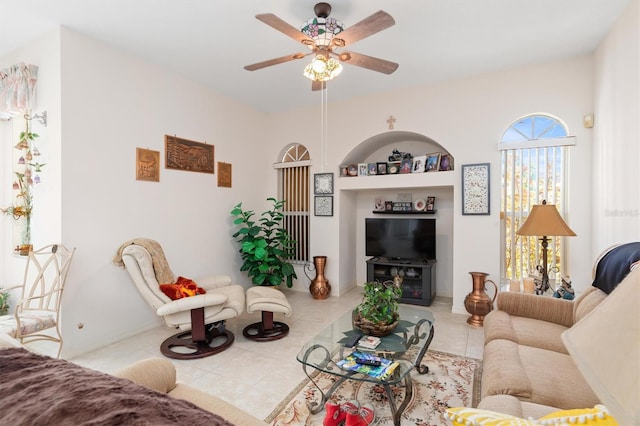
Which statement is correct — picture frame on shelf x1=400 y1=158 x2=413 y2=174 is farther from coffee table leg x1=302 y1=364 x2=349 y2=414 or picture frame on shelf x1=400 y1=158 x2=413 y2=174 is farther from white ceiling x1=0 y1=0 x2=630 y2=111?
coffee table leg x1=302 y1=364 x2=349 y2=414

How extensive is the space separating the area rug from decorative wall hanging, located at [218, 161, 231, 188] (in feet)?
9.71

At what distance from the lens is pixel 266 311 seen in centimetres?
326

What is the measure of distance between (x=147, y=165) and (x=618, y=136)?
4.48 m

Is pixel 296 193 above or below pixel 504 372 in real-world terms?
above

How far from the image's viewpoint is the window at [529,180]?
3.56 meters

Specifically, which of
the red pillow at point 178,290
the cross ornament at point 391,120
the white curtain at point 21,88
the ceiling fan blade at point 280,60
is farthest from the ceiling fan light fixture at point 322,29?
the white curtain at point 21,88

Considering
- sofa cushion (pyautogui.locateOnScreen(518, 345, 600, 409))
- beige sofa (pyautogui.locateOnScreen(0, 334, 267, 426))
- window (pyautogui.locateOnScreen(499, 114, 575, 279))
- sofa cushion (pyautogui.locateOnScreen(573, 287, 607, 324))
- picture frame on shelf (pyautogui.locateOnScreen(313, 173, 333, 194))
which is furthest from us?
picture frame on shelf (pyautogui.locateOnScreen(313, 173, 333, 194))

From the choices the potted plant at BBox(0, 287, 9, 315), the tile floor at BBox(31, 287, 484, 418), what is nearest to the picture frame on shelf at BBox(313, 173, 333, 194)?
the tile floor at BBox(31, 287, 484, 418)

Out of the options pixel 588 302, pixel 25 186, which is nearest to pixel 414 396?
pixel 588 302

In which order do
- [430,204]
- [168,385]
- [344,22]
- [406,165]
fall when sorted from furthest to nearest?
1. [430,204]
2. [406,165]
3. [344,22]
4. [168,385]

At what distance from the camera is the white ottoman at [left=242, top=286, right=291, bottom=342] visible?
125 inches

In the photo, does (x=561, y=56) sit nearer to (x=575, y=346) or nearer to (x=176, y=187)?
(x=575, y=346)

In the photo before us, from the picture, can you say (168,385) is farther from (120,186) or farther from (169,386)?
(120,186)

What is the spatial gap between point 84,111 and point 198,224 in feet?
5.63
